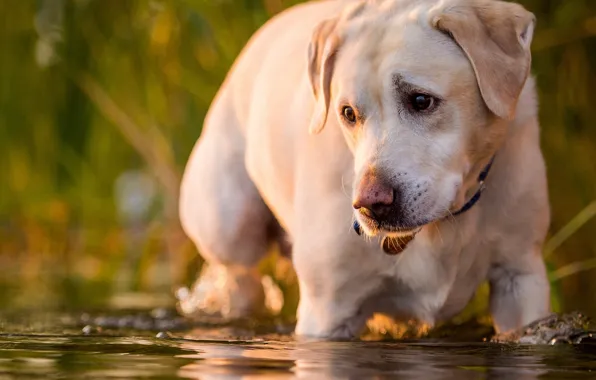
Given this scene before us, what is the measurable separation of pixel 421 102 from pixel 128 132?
3.86m

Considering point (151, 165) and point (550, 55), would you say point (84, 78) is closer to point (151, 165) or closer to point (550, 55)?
point (151, 165)

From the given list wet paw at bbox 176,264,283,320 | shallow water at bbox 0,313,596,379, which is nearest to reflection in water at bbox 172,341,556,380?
shallow water at bbox 0,313,596,379

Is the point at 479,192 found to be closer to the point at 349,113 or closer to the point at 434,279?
the point at 434,279

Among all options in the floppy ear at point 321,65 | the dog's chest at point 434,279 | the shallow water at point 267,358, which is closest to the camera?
the shallow water at point 267,358

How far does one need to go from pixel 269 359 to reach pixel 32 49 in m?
4.68

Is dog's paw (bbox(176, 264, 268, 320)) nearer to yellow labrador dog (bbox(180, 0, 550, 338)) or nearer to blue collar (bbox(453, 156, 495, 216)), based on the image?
yellow labrador dog (bbox(180, 0, 550, 338))

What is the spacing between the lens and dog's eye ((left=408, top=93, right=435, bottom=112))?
147 inches

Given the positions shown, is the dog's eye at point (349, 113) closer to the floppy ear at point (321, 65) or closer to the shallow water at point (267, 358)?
the floppy ear at point (321, 65)

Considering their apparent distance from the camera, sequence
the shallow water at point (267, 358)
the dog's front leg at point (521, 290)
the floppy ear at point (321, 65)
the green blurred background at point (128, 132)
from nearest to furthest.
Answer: the shallow water at point (267, 358) < the floppy ear at point (321, 65) < the dog's front leg at point (521, 290) < the green blurred background at point (128, 132)

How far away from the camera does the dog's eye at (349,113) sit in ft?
12.7

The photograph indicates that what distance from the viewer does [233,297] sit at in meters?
5.71

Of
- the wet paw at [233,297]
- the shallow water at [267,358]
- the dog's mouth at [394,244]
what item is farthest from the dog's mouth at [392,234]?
the wet paw at [233,297]

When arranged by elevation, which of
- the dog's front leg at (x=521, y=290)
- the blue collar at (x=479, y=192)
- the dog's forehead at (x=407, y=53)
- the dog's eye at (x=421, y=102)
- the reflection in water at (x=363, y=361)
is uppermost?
the dog's forehead at (x=407, y=53)

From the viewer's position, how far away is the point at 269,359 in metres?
3.40
